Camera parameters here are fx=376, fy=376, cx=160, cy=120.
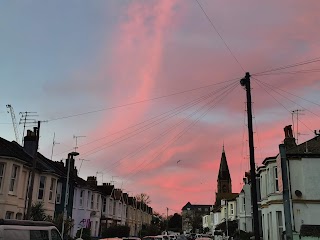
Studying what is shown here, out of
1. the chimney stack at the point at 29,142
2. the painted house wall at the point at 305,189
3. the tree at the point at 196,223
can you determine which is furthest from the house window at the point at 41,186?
the tree at the point at 196,223

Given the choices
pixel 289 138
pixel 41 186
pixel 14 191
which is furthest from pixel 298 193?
pixel 41 186

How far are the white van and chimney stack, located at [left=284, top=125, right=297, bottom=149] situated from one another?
1061 inches

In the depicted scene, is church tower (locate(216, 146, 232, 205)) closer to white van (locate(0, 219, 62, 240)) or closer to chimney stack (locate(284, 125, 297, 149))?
chimney stack (locate(284, 125, 297, 149))

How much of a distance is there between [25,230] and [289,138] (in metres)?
29.4

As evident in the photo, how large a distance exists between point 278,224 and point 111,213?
34.7 meters

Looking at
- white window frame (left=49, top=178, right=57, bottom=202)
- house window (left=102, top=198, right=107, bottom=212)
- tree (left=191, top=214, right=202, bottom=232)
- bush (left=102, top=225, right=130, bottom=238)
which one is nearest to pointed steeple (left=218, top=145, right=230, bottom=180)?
tree (left=191, top=214, right=202, bottom=232)

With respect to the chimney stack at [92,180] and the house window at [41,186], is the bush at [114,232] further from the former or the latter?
the house window at [41,186]

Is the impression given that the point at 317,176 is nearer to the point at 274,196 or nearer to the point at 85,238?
the point at 274,196

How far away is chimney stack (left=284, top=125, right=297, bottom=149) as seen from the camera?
117 feet

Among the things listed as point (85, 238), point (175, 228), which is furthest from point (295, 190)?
point (175, 228)

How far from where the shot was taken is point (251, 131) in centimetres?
2050

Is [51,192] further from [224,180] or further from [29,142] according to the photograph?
[224,180]

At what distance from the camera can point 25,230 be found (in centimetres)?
1227

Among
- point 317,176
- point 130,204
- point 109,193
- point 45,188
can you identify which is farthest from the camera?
point 130,204
